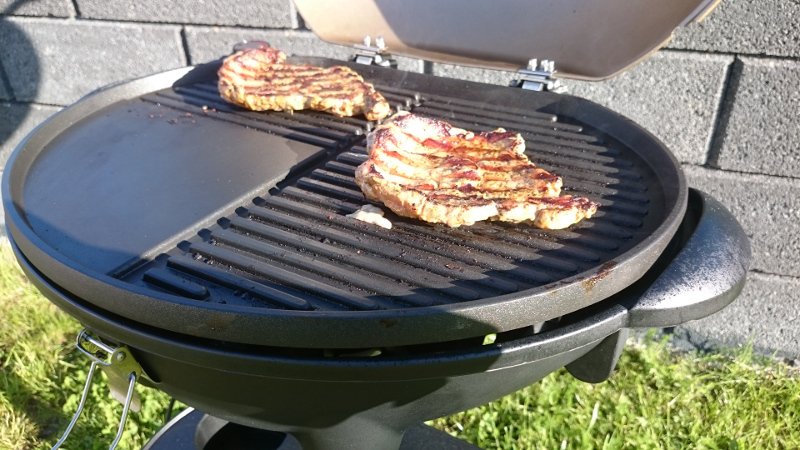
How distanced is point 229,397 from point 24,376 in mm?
2141

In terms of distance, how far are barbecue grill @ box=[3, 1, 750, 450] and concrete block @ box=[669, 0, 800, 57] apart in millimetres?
753

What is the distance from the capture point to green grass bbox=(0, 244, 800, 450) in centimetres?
248

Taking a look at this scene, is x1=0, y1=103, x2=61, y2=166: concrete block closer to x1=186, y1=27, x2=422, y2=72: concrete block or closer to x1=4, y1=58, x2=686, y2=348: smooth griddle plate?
x1=186, y1=27, x2=422, y2=72: concrete block

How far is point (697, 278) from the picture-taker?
4.02ft

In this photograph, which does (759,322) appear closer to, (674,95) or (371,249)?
(674,95)

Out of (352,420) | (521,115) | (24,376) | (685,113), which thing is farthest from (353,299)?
Answer: (24,376)

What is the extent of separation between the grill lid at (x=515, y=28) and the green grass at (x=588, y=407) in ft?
4.67

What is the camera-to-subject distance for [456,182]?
4.96 feet

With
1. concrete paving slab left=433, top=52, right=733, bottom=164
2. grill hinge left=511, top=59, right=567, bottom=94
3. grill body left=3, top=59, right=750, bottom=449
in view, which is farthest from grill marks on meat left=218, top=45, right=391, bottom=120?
concrete paving slab left=433, top=52, right=733, bottom=164

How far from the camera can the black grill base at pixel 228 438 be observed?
2.03 m

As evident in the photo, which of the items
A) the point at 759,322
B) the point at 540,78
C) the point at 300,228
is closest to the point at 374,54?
the point at 540,78

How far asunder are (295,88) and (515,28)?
789mm

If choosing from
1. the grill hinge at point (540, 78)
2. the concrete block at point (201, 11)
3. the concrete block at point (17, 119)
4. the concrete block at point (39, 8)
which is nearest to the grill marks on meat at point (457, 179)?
the grill hinge at point (540, 78)

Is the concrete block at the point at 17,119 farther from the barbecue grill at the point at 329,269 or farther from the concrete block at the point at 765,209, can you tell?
the concrete block at the point at 765,209
